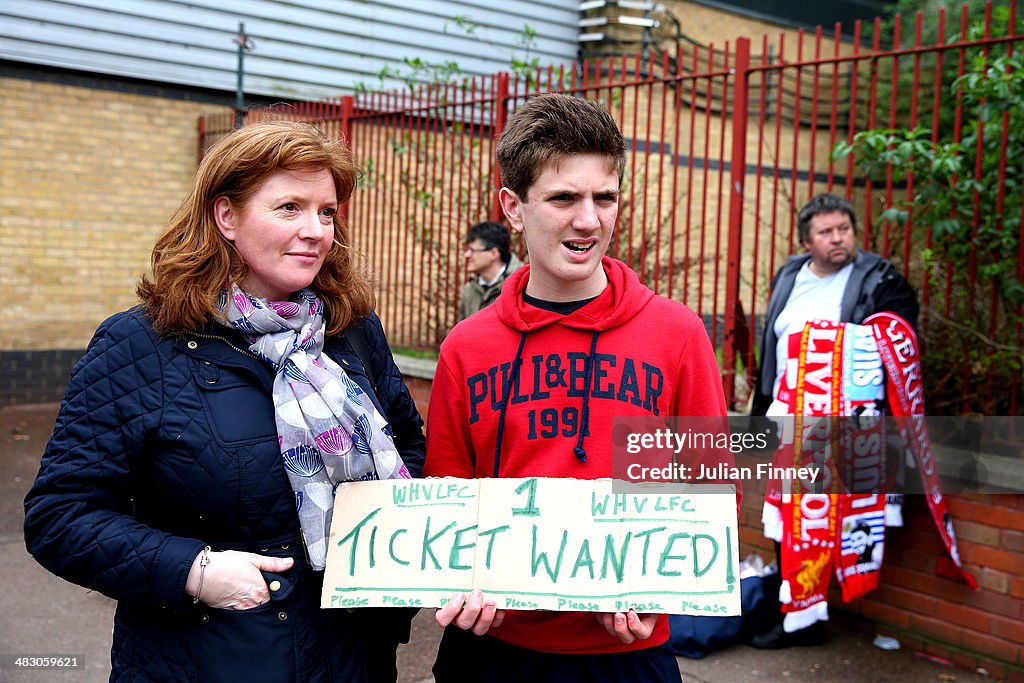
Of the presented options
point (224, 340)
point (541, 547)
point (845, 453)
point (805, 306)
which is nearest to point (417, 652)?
point (845, 453)

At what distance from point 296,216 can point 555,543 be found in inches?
35.2

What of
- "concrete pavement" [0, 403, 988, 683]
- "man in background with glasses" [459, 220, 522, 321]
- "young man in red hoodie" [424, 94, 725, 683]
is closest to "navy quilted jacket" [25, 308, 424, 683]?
"young man in red hoodie" [424, 94, 725, 683]

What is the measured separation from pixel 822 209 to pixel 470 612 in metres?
3.36

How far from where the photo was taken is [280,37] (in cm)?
1118

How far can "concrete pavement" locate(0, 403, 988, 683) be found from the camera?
4.20 m

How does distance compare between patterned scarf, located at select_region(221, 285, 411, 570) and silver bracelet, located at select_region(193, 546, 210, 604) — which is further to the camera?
patterned scarf, located at select_region(221, 285, 411, 570)

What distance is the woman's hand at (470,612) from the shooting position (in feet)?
6.03

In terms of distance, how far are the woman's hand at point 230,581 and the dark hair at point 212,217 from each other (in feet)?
1.61

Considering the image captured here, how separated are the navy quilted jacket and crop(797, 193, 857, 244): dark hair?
133 inches

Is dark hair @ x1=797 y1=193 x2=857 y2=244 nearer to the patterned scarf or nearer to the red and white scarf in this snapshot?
the red and white scarf

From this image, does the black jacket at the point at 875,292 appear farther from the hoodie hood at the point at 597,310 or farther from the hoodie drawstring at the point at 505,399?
→ the hoodie drawstring at the point at 505,399

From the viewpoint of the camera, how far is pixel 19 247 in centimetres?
966

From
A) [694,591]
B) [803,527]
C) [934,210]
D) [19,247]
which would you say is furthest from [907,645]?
[19,247]

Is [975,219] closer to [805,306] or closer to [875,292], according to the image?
[875,292]
